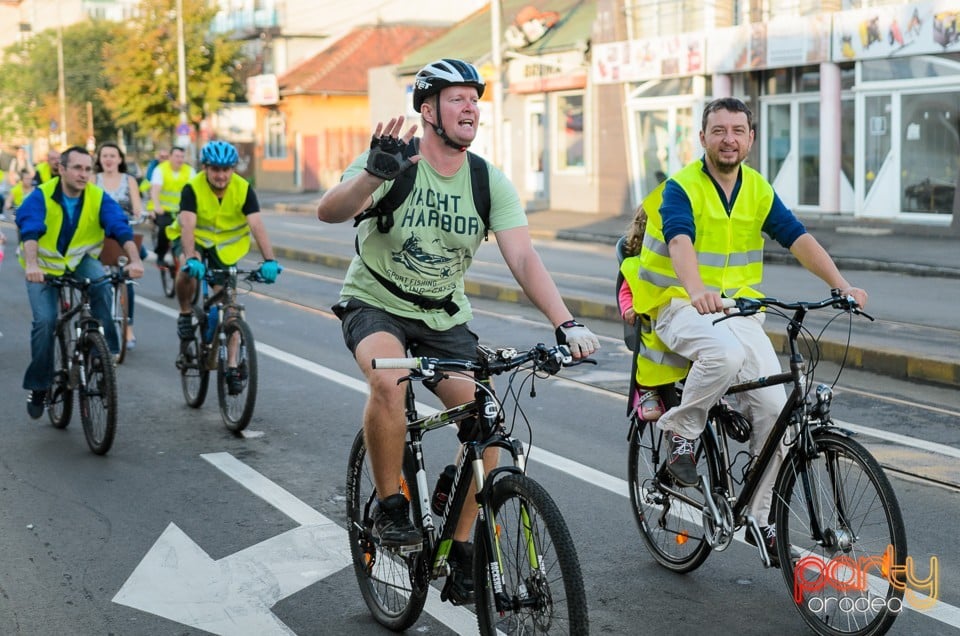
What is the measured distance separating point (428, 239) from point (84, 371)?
404 centimetres

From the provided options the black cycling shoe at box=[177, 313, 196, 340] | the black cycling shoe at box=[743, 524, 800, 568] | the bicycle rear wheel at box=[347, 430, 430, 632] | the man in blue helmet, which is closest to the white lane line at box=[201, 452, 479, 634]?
the bicycle rear wheel at box=[347, 430, 430, 632]

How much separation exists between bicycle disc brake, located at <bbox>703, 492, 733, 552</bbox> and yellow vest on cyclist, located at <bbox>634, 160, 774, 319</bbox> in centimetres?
78

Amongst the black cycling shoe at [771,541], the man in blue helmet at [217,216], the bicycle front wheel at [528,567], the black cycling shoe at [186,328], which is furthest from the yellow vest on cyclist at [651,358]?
the black cycling shoe at [186,328]

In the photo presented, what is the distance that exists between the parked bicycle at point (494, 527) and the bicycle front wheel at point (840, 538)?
1.04m

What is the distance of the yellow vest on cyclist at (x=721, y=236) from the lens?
16.6ft

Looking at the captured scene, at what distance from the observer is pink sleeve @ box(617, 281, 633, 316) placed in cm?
551

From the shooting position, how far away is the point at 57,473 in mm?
7250

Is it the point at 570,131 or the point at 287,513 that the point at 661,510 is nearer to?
the point at 287,513

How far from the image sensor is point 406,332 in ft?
15.5

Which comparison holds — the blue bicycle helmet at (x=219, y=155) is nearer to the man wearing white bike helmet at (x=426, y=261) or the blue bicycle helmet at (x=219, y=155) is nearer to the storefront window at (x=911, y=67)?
the man wearing white bike helmet at (x=426, y=261)

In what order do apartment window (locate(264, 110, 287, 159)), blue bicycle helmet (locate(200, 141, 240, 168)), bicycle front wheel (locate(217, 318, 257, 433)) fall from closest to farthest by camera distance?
bicycle front wheel (locate(217, 318, 257, 433)) < blue bicycle helmet (locate(200, 141, 240, 168)) < apartment window (locate(264, 110, 287, 159))

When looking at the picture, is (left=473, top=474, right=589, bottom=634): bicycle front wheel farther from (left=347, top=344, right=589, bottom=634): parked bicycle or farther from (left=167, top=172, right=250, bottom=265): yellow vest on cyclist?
(left=167, top=172, right=250, bottom=265): yellow vest on cyclist

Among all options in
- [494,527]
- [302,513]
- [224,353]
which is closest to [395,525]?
[494,527]

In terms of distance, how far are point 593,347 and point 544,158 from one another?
105 feet
